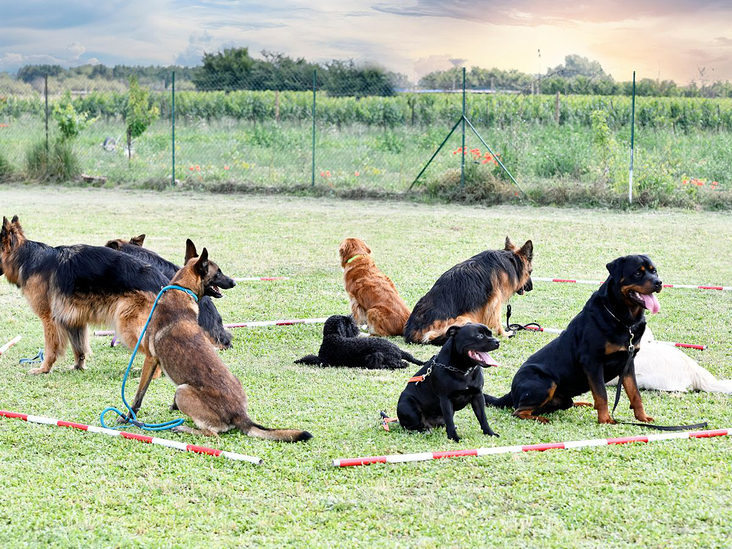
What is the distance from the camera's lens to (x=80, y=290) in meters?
6.74

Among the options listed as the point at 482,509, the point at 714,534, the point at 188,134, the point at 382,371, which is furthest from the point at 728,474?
the point at 188,134

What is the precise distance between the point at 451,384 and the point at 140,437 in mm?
1972

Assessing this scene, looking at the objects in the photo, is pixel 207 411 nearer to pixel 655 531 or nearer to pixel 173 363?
pixel 173 363

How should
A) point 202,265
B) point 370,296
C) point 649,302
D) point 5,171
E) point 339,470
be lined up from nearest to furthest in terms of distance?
point 339,470, point 649,302, point 202,265, point 370,296, point 5,171

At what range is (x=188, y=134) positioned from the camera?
22.7 m

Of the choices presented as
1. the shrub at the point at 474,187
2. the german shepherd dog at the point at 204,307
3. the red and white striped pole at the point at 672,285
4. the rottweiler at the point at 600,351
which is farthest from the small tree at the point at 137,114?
the rottweiler at the point at 600,351

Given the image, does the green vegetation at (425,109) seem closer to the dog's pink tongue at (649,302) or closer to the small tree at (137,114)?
the small tree at (137,114)

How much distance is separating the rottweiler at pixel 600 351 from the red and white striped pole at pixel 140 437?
1983 millimetres

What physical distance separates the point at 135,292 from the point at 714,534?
15.4 ft

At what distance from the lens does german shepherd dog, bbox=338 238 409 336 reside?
8.23 meters

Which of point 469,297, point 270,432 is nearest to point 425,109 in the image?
point 469,297

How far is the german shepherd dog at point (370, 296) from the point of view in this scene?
27.0 ft

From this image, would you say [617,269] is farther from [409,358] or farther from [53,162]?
[53,162]

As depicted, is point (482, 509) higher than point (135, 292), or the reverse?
point (135, 292)
